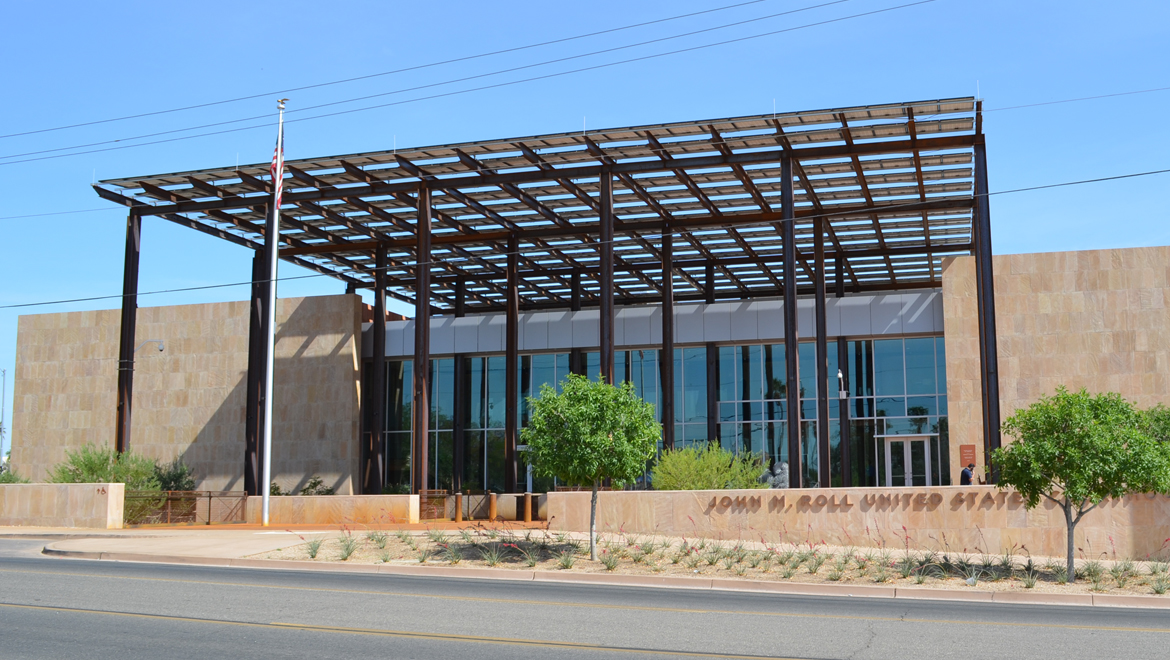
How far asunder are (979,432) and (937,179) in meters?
8.76

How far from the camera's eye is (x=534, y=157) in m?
31.5

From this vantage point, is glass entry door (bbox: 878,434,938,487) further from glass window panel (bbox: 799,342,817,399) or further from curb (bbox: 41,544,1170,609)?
curb (bbox: 41,544,1170,609)

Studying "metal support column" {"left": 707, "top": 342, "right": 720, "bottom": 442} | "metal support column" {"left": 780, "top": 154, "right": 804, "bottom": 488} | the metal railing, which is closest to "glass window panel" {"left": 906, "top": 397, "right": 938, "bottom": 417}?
"metal support column" {"left": 707, "top": 342, "right": 720, "bottom": 442}

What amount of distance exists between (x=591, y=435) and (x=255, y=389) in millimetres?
25124

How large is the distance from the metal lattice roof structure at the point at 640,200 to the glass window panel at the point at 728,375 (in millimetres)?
4503

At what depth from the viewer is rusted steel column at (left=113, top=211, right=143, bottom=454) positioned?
35531mm

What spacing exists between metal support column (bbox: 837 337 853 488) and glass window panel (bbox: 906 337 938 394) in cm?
229

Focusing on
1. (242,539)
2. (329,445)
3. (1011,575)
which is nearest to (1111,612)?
(1011,575)

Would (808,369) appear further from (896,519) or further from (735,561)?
(735,561)

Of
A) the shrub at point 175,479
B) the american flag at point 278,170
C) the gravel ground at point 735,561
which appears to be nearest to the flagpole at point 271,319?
the american flag at point 278,170

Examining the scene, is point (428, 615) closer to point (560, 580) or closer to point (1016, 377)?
point (560, 580)

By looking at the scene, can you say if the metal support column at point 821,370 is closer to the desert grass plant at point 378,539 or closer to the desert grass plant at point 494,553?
the desert grass plant at point 494,553

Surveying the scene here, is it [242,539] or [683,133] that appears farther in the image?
[683,133]

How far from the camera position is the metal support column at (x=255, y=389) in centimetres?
4091
